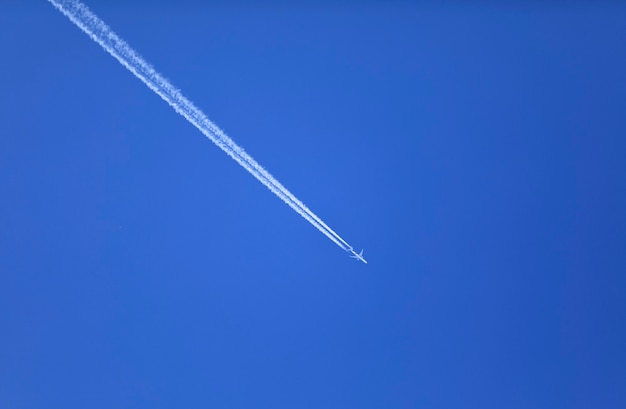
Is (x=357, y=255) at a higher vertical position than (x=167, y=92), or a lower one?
lower

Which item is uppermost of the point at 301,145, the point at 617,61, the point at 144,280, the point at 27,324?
the point at 617,61

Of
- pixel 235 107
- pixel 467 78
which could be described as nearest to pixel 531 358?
pixel 467 78

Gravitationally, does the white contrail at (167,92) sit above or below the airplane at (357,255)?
above

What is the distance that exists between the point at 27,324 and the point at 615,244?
1389mm

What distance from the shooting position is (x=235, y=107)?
952 millimetres

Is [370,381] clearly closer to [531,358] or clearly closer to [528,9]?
[531,358]

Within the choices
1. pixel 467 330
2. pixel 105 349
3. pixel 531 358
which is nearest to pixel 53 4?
pixel 105 349

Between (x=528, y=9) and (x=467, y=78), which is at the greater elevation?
(x=528, y=9)

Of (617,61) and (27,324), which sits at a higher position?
(617,61)

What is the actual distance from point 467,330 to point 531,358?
167 mm

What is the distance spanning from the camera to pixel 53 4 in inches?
37.1

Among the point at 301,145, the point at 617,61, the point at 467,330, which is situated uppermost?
the point at 617,61

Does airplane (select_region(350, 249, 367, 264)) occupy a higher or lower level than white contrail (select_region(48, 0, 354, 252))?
lower

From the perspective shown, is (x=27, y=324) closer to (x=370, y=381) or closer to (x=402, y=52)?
(x=370, y=381)
